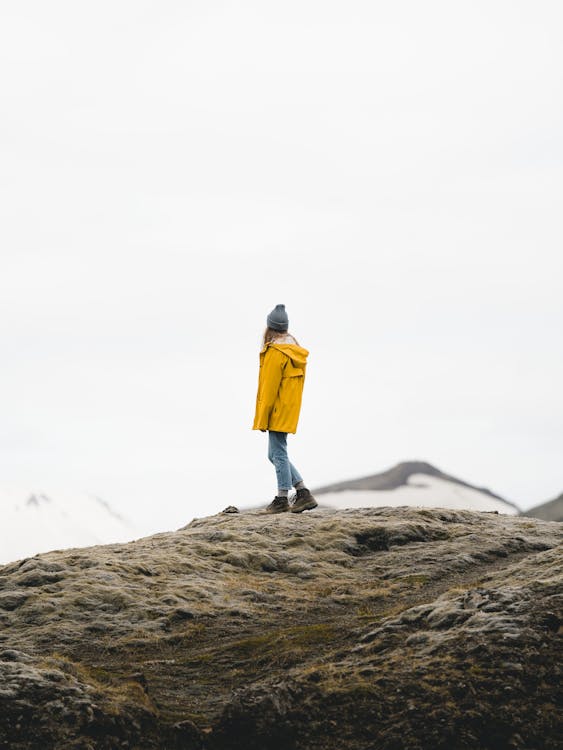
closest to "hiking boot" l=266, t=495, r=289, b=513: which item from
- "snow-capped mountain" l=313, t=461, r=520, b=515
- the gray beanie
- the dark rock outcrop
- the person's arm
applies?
the person's arm

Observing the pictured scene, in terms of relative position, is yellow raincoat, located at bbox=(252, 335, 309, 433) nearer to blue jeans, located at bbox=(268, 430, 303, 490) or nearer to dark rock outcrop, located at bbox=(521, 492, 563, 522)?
blue jeans, located at bbox=(268, 430, 303, 490)

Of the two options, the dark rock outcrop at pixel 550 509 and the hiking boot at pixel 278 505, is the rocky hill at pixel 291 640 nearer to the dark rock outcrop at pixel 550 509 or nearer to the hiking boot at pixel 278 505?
the hiking boot at pixel 278 505

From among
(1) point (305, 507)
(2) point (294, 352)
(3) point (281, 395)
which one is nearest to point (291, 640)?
(1) point (305, 507)

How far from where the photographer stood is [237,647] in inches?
600

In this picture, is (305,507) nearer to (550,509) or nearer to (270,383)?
(270,383)

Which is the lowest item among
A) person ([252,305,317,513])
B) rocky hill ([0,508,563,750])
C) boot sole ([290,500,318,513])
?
rocky hill ([0,508,563,750])

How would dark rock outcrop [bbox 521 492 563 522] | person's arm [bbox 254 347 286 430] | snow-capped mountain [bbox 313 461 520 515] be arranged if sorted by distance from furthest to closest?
1. dark rock outcrop [bbox 521 492 563 522]
2. snow-capped mountain [bbox 313 461 520 515]
3. person's arm [bbox 254 347 286 430]

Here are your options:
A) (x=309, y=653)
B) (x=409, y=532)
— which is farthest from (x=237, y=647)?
(x=409, y=532)

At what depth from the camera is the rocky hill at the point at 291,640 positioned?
12.5 m

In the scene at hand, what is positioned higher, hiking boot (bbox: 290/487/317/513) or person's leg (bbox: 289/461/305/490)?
person's leg (bbox: 289/461/305/490)

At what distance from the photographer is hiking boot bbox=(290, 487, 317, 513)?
23.1m

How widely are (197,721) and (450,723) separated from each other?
308 cm

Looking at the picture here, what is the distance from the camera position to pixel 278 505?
23375mm

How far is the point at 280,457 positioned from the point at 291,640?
26.1 feet
